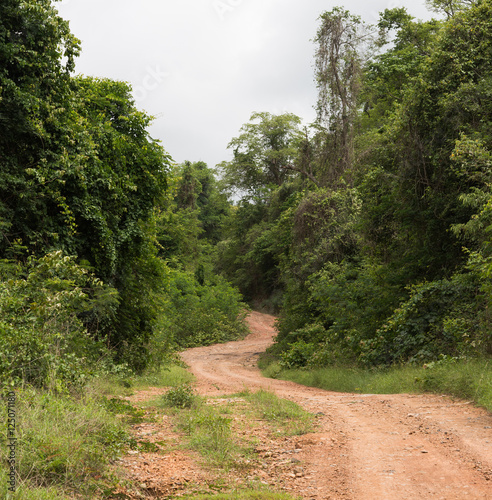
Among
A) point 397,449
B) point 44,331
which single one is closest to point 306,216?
point 44,331

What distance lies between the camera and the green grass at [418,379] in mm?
8750

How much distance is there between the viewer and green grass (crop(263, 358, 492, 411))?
28.7ft

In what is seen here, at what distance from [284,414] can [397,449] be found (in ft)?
8.53

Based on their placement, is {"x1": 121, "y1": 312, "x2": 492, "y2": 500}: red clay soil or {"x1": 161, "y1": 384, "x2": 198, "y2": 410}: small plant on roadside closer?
{"x1": 121, "y1": 312, "x2": 492, "y2": 500}: red clay soil

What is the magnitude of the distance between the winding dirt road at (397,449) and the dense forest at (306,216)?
2907 millimetres

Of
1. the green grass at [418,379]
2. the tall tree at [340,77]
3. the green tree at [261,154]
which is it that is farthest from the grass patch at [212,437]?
the green tree at [261,154]

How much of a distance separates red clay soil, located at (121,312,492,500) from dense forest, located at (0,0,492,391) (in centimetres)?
186

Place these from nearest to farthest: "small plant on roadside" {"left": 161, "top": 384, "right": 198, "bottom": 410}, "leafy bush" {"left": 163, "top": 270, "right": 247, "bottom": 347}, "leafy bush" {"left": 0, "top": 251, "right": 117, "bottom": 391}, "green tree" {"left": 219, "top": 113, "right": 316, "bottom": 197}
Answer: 1. "leafy bush" {"left": 0, "top": 251, "right": 117, "bottom": 391}
2. "small plant on roadside" {"left": 161, "top": 384, "right": 198, "bottom": 410}
3. "leafy bush" {"left": 163, "top": 270, "right": 247, "bottom": 347}
4. "green tree" {"left": 219, "top": 113, "right": 316, "bottom": 197}

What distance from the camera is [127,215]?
14.6 metres

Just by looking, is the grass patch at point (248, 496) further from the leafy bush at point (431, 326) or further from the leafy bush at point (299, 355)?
the leafy bush at point (299, 355)

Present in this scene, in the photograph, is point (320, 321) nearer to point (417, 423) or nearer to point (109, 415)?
point (417, 423)

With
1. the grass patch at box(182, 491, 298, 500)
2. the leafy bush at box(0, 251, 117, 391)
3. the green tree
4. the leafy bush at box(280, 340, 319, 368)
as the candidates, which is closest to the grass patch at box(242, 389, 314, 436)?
the grass patch at box(182, 491, 298, 500)

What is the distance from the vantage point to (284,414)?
8.33 meters

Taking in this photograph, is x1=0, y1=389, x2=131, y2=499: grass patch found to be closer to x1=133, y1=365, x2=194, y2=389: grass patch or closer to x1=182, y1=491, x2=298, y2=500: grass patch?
x1=182, y1=491, x2=298, y2=500: grass patch
